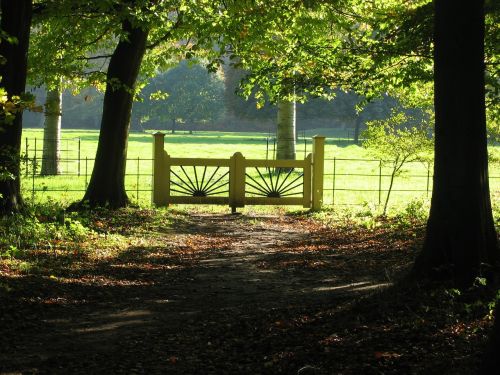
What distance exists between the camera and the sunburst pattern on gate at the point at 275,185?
19.9 m

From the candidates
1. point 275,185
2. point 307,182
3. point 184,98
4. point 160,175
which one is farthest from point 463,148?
point 184,98

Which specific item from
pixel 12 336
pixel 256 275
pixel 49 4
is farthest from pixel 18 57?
pixel 12 336

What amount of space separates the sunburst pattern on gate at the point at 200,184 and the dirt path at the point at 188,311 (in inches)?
251

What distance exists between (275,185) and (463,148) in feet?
50.6

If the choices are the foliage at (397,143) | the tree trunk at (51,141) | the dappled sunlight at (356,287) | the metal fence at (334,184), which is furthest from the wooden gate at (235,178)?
the dappled sunlight at (356,287)

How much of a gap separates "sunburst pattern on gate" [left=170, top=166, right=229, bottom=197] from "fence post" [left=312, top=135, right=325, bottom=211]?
7.95 ft

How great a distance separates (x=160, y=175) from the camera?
763 inches

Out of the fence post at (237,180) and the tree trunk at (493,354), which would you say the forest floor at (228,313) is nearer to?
the tree trunk at (493,354)

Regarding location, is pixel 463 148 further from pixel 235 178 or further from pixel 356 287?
pixel 235 178

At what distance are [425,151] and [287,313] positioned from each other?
11.9 meters

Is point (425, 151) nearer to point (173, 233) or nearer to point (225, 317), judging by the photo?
point (173, 233)

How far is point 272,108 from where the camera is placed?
6694 centimetres

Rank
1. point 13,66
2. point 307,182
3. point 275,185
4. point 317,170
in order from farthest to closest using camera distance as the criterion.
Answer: point 275,185, point 307,182, point 317,170, point 13,66

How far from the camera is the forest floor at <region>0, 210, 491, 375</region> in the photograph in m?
6.07
